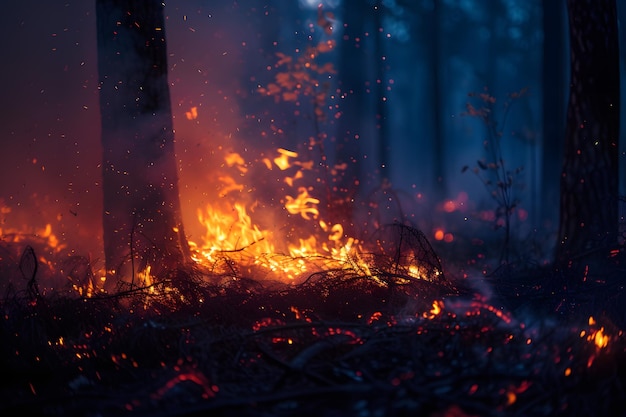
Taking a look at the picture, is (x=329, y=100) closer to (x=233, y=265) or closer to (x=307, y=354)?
(x=233, y=265)

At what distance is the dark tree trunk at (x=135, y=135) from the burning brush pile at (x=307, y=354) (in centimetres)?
120

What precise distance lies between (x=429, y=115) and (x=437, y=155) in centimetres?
335

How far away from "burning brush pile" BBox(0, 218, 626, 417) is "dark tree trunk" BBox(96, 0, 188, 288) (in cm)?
120

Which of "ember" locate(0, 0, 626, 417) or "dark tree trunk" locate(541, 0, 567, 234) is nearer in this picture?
"ember" locate(0, 0, 626, 417)

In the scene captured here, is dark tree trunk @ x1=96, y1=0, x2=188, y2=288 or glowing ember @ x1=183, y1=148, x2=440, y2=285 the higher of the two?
dark tree trunk @ x1=96, y1=0, x2=188, y2=288

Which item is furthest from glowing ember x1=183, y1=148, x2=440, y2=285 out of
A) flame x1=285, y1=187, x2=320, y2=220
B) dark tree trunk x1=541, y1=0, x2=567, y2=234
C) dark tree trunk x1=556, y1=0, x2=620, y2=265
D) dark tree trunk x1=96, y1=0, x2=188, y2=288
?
dark tree trunk x1=541, y1=0, x2=567, y2=234

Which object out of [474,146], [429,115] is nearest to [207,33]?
[429,115]

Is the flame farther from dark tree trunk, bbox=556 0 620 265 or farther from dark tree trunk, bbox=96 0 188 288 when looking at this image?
dark tree trunk, bbox=556 0 620 265

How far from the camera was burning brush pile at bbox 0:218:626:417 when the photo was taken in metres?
2.68

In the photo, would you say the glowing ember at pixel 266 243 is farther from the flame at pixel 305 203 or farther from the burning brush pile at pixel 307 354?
the burning brush pile at pixel 307 354

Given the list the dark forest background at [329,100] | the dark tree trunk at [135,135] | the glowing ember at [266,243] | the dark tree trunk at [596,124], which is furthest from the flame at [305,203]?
the dark tree trunk at [596,124]

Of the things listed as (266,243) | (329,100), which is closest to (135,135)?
(266,243)

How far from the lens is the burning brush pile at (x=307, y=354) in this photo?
2680 millimetres

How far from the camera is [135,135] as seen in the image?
219 inches
